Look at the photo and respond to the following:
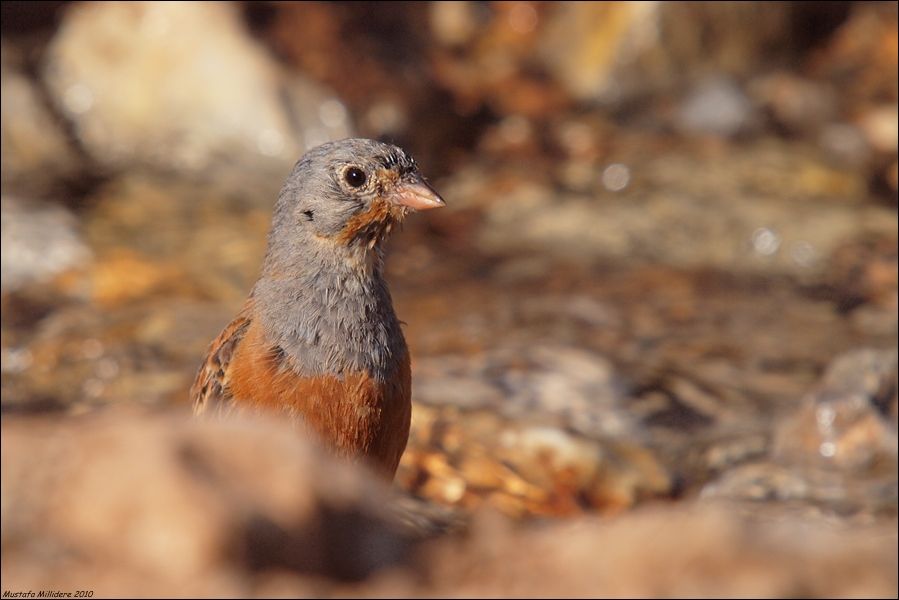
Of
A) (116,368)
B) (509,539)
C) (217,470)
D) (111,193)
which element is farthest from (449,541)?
(111,193)

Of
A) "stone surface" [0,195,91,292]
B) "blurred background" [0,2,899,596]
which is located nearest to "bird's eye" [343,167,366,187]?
"blurred background" [0,2,899,596]

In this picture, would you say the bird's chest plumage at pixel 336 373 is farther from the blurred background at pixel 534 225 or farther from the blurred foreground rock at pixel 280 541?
the blurred foreground rock at pixel 280 541

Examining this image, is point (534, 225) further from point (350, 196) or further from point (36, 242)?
point (350, 196)

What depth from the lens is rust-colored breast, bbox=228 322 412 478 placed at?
14.9 feet

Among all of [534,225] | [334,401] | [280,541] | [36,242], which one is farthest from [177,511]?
[534,225]

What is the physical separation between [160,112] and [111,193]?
0.78 meters

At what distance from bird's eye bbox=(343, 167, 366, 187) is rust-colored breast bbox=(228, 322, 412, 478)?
29.4 inches

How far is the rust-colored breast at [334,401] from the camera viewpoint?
4555 millimetres

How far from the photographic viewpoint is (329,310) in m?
4.83

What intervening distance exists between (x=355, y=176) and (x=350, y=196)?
86mm

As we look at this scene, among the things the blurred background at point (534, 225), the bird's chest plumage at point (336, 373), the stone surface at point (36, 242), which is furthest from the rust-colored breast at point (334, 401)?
the stone surface at point (36, 242)

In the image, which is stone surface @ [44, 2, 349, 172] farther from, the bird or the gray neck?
the gray neck

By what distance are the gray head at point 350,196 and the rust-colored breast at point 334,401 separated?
563 mm

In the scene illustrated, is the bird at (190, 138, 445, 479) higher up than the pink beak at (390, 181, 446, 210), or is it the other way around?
the pink beak at (390, 181, 446, 210)
